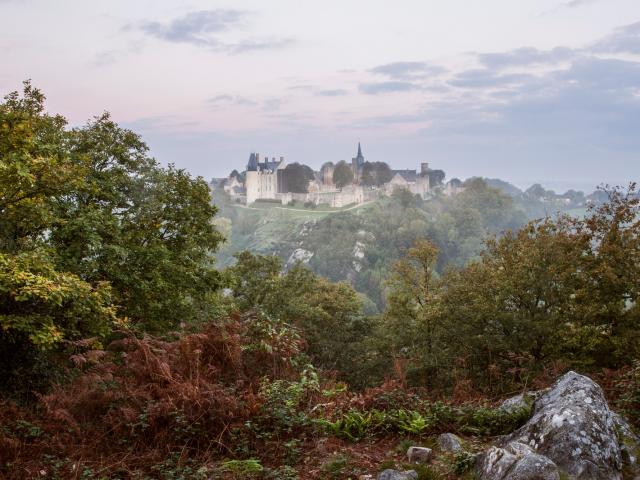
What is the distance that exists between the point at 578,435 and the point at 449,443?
1.58 m

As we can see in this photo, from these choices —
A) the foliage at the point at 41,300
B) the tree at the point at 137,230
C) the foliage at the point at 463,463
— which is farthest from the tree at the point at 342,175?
the foliage at the point at 463,463

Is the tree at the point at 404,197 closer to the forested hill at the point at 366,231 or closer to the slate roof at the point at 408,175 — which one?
the forested hill at the point at 366,231

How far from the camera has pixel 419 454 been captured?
625 cm

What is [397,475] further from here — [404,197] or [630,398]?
[404,197]

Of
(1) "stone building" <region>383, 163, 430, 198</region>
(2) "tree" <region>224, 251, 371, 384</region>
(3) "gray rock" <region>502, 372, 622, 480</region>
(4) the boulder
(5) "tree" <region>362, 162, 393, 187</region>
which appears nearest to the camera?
(4) the boulder

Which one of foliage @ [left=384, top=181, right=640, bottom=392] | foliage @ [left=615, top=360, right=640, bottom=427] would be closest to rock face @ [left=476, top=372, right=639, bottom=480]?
foliage @ [left=615, top=360, right=640, bottom=427]

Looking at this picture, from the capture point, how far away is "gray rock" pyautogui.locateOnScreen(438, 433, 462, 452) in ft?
21.2

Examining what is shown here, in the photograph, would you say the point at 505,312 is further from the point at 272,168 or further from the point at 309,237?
the point at 272,168

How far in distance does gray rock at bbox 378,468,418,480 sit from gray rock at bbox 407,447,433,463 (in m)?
0.41

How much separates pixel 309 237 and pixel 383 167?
59764 mm

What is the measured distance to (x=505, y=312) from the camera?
2023 cm

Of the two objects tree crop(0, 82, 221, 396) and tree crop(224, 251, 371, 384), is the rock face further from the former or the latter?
tree crop(224, 251, 371, 384)

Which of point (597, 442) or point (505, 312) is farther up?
point (597, 442)

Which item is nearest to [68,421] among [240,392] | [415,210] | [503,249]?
[240,392]
